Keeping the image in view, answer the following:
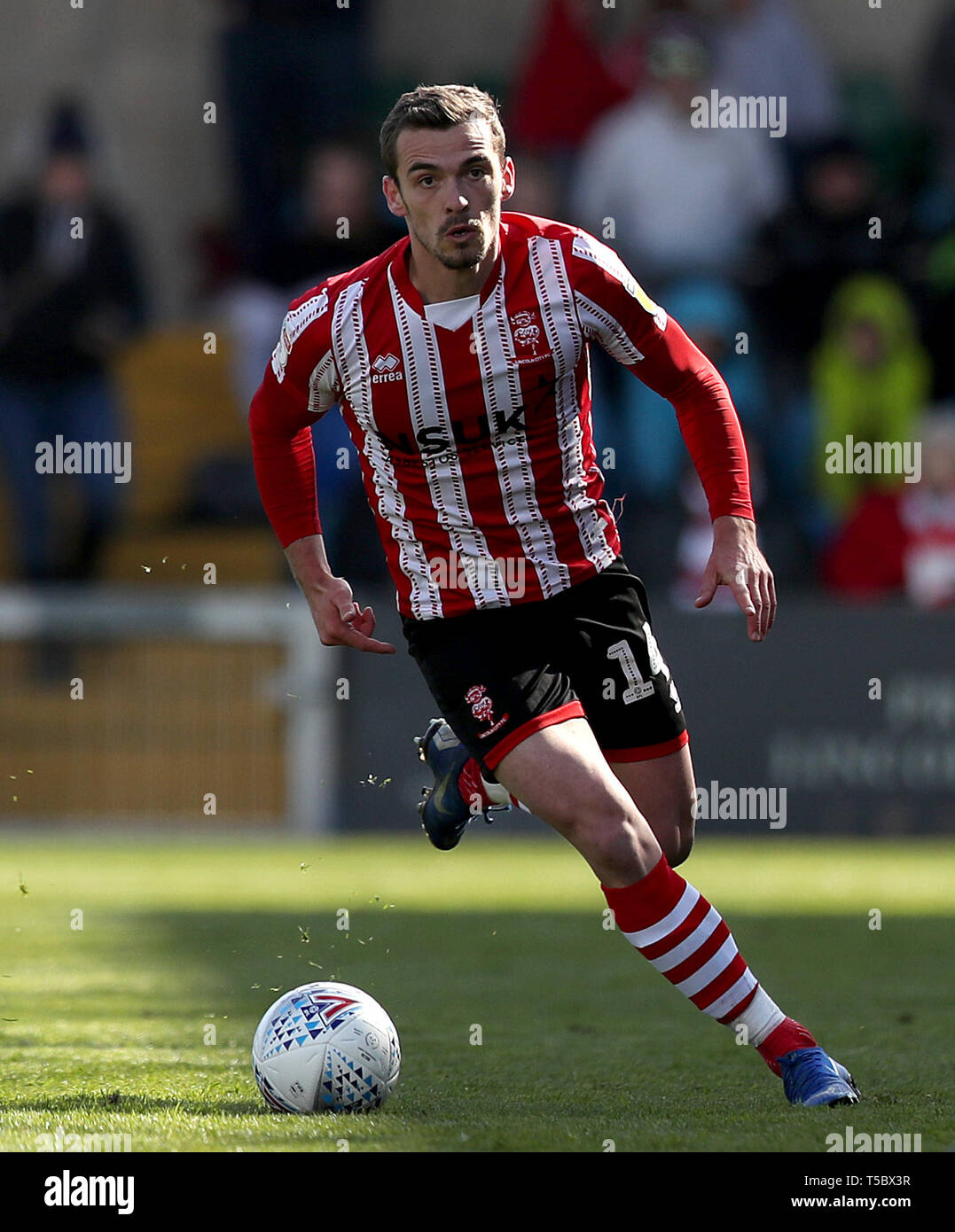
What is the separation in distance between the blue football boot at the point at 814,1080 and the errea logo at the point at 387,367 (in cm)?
193

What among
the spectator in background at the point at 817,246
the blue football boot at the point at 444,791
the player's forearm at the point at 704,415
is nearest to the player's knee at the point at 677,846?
the blue football boot at the point at 444,791

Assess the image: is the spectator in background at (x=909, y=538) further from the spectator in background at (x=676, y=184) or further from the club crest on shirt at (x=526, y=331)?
the club crest on shirt at (x=526, y=331)

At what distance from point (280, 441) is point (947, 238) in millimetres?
9177

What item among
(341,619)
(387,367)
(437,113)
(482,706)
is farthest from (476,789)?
(437,113)

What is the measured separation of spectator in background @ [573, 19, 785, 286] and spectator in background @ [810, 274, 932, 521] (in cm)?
91

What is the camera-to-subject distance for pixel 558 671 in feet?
17.5

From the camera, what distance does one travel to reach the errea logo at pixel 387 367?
17.3 ft

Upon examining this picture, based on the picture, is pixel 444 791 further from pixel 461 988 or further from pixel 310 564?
pixel 461 988

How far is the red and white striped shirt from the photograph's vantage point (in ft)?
17.3

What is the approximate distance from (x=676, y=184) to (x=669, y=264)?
58 cm
